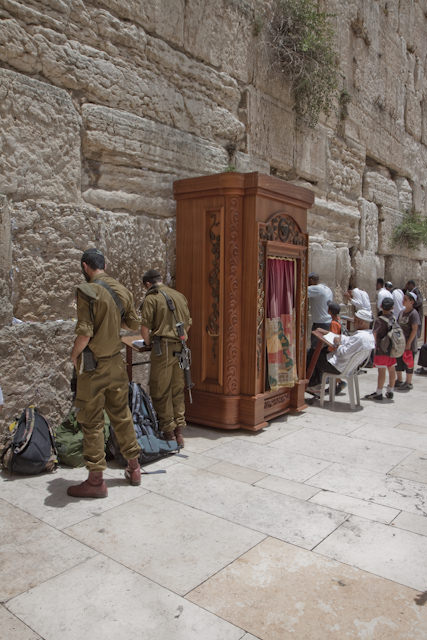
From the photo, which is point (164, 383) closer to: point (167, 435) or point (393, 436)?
point (167, 435)

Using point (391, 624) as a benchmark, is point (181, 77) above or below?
above

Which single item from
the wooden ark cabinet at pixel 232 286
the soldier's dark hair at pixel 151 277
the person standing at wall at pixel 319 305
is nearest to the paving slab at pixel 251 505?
the wooden ark cabinet at pixel 232 286

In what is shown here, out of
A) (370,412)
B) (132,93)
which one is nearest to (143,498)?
(370,412)

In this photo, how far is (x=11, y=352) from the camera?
159 inches

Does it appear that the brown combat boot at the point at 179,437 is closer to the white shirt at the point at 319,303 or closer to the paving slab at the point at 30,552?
the paving slab at the point at 30,552

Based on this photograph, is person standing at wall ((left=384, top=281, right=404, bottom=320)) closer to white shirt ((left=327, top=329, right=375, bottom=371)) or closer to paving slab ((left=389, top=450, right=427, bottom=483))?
white shirt ((left=327, top=329, right=375, bottom=371))

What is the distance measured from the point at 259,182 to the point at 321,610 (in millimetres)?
3473

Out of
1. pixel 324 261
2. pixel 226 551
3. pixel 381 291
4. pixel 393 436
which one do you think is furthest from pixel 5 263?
pixel 381 291

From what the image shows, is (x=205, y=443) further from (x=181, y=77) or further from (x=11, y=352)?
(x=181, y=77)

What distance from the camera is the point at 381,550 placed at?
2754mm

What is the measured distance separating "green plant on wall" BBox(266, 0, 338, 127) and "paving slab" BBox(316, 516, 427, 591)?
5.90 metres

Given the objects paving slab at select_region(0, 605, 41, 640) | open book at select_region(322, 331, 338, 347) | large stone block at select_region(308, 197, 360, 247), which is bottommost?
paving slab at select_region(0, 605, 41, 640)

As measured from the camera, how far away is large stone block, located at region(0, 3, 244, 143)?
13.6ft

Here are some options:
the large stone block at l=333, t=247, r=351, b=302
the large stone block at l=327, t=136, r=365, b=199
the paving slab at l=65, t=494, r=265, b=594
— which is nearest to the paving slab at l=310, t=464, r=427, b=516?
the paving slab at l=65, t=494, r=265, b=594
